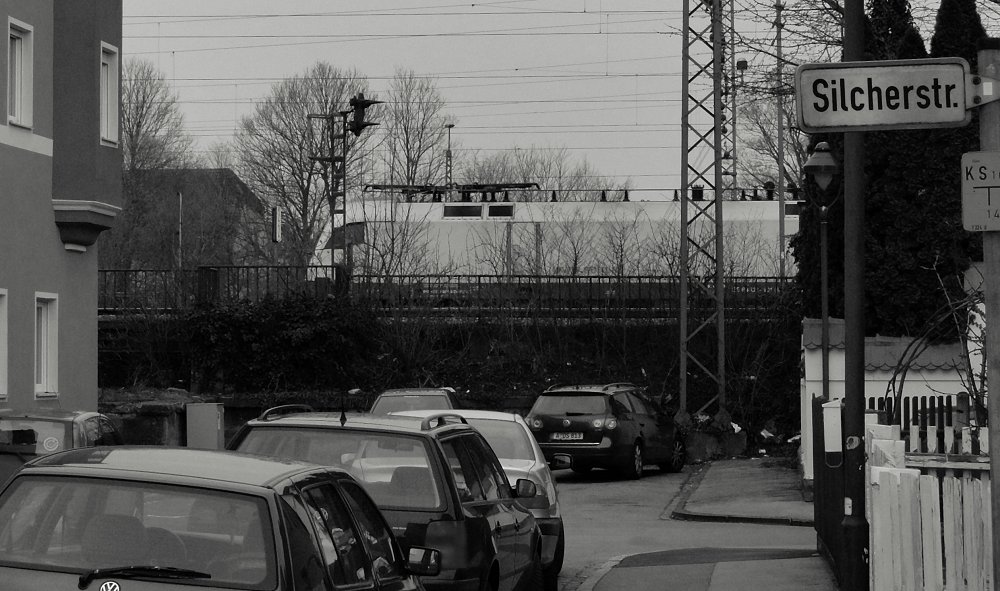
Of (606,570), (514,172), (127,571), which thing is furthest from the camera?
(514,172)

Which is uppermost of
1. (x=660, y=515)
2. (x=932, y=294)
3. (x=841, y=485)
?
(x=932, y=294)

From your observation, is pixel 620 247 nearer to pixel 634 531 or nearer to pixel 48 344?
pixel 48 344

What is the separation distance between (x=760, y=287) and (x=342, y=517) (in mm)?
28804

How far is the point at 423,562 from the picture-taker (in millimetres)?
6504

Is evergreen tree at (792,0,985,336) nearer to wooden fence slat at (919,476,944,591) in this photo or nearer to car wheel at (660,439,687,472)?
car wheel at (660,439,687,472)

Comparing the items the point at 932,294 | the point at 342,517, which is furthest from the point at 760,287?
the point at 342,517

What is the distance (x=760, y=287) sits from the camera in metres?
33.8

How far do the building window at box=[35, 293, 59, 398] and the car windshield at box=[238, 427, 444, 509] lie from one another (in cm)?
1594

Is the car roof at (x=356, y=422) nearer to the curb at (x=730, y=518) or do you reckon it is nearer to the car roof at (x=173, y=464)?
the car roof at (x=173, y=464)

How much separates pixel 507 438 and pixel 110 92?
14.2 m

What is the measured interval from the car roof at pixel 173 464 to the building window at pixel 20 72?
17484 mm

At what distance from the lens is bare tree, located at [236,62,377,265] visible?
205 ft

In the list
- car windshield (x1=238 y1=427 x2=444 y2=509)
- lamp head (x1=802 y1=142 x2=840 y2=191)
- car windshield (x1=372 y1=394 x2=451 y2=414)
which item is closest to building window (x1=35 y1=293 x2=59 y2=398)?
car windshield (x1=372 y1=394 x2=451 y2=414)

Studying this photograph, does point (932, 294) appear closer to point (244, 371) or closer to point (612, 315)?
point (612, 315)
